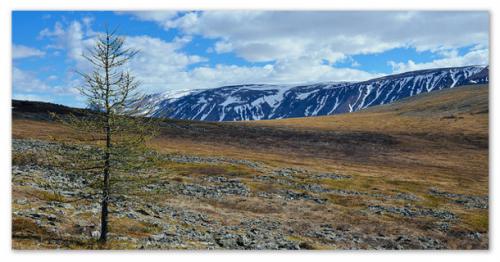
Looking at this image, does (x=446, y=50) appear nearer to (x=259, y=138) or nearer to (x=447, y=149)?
(x=447, y=149)

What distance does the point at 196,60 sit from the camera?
24.4 metres

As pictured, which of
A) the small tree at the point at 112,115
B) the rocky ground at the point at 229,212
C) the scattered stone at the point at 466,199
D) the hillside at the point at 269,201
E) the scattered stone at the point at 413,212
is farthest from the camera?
the scattered stone at the point at 413,212

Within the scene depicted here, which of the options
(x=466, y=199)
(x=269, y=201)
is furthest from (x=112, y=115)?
(x=466, y=199)

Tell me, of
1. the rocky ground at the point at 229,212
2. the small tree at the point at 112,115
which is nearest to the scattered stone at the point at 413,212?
the rocky ground at the point at 229,212

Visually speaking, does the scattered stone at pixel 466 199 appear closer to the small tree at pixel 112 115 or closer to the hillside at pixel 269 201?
the hillside at pixel 269 201

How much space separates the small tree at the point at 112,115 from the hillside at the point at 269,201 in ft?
2.92

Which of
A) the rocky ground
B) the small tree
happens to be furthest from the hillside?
the small tree

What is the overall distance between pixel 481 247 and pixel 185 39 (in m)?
16.5

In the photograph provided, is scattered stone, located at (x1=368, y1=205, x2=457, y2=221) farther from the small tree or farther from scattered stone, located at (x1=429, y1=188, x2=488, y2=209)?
the small tree

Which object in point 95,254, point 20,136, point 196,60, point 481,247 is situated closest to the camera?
point 95,254

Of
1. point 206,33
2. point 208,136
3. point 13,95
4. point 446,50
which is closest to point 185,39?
point 206,33

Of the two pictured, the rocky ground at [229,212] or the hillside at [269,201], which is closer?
the rocky ground at [229,212]

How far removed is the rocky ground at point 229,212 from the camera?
18547mm
